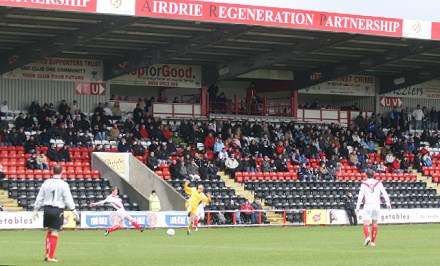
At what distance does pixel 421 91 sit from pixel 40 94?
72.9 feet

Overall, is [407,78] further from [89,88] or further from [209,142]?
[89,88]

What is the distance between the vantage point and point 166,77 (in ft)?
162

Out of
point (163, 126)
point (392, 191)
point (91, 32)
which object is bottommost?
point (392, 191)

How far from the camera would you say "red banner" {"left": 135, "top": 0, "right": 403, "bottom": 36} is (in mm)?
36875

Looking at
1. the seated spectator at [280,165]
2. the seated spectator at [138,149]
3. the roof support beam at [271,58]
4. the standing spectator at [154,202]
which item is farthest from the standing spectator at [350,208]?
the seated spectator at [138,149]

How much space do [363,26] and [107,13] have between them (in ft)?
36.7

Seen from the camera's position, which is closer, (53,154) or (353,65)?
(53,154)

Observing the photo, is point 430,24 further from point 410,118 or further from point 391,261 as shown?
point 391,261

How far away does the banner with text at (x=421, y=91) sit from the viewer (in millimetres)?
56562

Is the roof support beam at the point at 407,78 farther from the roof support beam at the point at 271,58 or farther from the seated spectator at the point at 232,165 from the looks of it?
the seated spectator at the point at 232,165

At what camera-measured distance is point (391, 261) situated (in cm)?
1861

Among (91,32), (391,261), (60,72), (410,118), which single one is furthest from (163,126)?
(391,261)

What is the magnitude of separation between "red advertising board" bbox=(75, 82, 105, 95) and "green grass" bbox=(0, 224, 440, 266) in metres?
15.7

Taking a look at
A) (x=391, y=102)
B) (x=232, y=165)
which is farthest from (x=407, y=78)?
(x=232, y=165)
